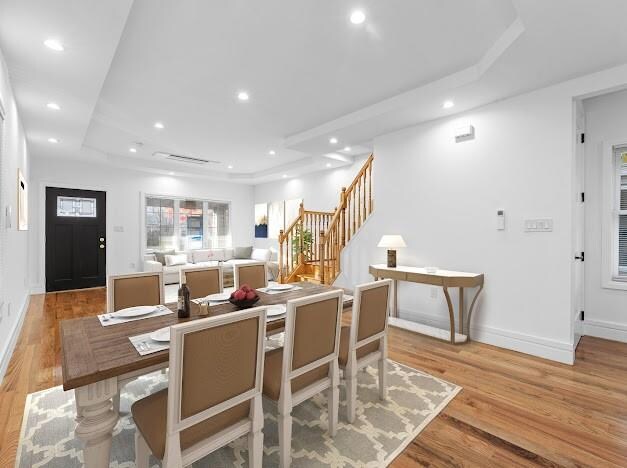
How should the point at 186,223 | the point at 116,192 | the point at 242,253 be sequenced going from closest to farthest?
the point at 116,192, the point at 186,223, the point at 242,253

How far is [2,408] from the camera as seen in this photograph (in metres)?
2.12

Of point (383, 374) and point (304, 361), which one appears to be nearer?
point (304, 361)

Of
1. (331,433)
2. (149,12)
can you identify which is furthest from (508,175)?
(149,12)

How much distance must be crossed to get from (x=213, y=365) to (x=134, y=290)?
143 cm

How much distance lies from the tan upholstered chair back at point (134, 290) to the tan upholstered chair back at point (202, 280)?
23 cm

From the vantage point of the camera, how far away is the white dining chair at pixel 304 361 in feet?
5.03

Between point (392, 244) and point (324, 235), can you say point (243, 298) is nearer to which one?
point (392, 244)

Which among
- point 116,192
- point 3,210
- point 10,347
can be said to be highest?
point 116,192

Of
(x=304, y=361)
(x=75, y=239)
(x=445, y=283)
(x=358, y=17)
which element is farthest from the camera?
(x=75, y=239)

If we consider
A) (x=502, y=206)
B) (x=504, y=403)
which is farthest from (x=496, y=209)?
(x=504, y=403)

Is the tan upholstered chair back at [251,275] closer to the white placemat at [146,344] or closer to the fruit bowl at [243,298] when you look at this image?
the fruit bowl at [243,298]

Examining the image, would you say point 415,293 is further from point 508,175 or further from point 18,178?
point 18,178

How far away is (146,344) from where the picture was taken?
145 centimetres

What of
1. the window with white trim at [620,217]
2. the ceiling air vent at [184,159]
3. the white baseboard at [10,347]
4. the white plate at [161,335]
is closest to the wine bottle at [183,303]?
the white plate at [161,335]
